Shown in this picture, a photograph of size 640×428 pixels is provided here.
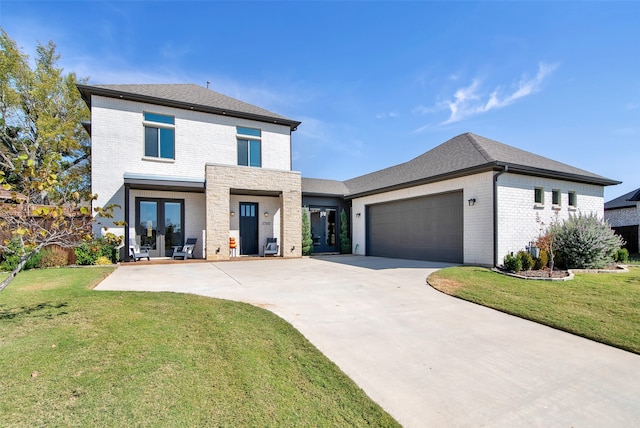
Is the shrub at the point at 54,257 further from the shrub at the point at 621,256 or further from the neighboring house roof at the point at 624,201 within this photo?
the neighboring house roof at the point at 624,201

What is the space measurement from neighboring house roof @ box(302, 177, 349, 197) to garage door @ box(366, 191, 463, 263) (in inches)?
102

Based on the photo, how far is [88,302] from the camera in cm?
537

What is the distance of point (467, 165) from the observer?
37.8 ft

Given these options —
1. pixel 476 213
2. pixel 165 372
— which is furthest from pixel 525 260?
pixel 165 372

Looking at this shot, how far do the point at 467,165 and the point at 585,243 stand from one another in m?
4.44

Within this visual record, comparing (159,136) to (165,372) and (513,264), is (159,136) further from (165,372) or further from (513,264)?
(513,264)

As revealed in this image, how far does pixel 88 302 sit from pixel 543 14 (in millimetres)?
13239

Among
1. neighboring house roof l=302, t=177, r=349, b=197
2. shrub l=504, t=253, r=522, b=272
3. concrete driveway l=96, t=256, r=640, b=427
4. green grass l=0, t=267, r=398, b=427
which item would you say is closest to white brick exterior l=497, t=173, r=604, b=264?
shrub l=504, t=253, r=522, b=272

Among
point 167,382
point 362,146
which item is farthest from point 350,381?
point 362,146

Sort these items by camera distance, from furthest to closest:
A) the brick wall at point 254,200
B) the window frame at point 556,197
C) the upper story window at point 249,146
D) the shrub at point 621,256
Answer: the upper story window at point 249,146, the brick wall at point 254,200, the window frame at point 556,197, the shrub at point 621,256

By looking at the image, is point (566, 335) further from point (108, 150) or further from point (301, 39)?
point (108, 150)

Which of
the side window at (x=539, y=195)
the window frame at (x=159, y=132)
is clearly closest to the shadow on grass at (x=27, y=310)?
the window frame at (x=159, y=132)

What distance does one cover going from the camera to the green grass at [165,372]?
7.65ft

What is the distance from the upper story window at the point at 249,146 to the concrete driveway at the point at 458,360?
990 cm
